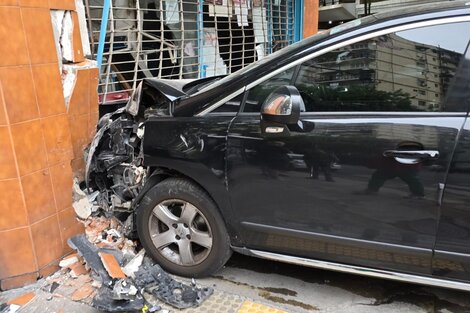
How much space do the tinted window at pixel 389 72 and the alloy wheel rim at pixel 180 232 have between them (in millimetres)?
1135

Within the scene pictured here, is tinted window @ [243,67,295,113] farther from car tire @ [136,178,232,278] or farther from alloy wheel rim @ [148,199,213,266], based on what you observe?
alloy wheel rim @ [148,199,213,266]

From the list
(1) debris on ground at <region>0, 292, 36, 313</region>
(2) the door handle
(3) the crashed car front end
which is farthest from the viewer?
(3) the crashed car front end

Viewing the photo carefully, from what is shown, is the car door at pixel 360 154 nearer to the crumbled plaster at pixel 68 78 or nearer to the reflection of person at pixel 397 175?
the reflection of person at pixel 397 175

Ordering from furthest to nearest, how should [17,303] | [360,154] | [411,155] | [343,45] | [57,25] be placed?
[57,25] < [17,303] < [343,45] < [360,154] < [411,155]

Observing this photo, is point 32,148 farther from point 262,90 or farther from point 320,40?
point 320,40

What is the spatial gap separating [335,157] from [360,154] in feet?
0.47

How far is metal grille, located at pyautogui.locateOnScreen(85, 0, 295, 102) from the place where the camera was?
514cm

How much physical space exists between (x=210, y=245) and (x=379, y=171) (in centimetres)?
127

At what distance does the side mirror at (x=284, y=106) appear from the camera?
244 centimetres

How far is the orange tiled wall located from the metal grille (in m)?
1.90

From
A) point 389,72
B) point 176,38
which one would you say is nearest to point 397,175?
point 389,72

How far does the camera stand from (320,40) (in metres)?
2.60

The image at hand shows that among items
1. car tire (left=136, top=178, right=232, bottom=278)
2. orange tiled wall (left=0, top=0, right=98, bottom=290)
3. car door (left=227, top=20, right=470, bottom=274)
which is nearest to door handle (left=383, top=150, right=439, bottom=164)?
car door (left=227, top=20, right=470, bottom=274)

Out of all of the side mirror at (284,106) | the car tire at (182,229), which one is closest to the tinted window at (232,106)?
the side mirror at (284,106)
